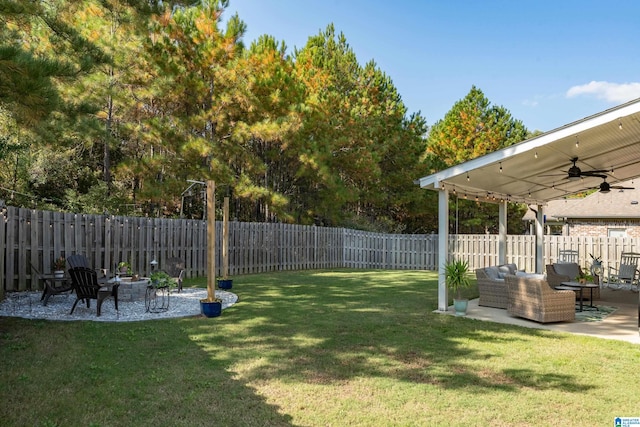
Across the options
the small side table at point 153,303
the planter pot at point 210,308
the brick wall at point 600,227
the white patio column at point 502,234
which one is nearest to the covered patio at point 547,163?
the white patio column at point 502,234

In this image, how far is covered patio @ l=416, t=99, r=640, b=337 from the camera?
680 centimetres

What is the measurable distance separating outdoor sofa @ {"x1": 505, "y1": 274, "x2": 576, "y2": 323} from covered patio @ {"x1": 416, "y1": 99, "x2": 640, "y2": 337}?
578 millimetres

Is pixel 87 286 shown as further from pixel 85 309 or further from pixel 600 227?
pixel 600 227

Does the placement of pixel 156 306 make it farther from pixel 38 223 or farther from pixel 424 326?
pixel 424 326

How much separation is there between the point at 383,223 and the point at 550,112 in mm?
15655

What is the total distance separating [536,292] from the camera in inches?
280

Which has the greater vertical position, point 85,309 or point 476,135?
point 476,135

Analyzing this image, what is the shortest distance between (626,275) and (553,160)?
16.7 ft

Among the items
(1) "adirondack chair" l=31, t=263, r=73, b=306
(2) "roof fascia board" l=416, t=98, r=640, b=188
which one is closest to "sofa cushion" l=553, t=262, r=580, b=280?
(2) "roof fascia board" l=416, t=98, r=640, b=188

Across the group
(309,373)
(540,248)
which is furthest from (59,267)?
(540,248)

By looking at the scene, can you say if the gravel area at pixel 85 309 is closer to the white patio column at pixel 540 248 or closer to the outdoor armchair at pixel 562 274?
the outdoor armchair at pixel 562 274

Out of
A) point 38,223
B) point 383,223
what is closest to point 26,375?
point 38,223

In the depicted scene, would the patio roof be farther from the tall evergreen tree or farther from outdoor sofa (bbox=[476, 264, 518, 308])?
the tall evergreen tree

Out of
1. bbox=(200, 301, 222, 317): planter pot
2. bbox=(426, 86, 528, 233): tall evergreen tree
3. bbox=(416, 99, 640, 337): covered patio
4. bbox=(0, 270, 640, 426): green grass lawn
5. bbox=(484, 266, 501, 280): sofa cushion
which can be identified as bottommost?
bbox=(0, 270, 640, 426): green grass lawn
